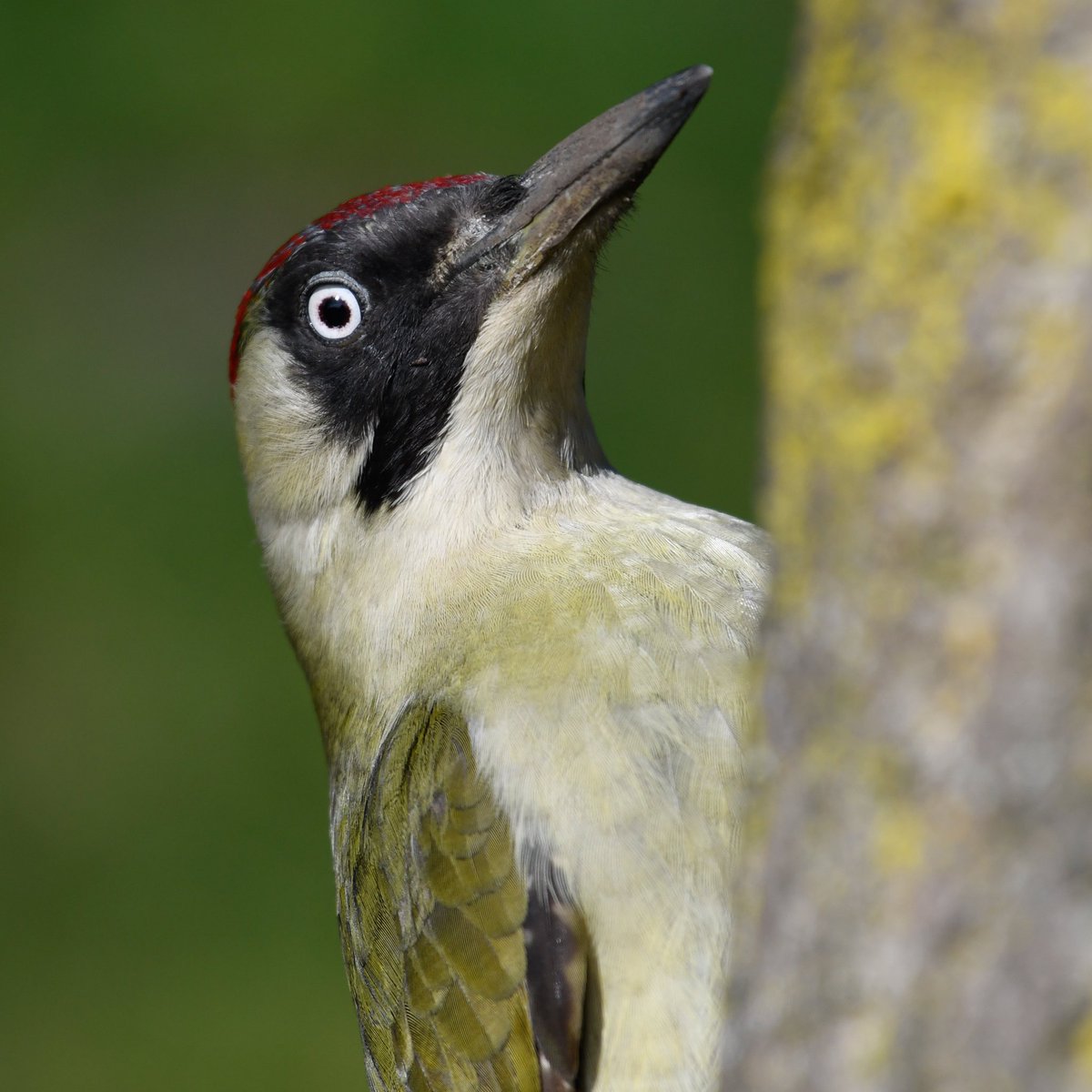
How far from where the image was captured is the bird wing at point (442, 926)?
245 centimetres

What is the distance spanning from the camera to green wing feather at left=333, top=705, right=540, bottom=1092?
2467mm

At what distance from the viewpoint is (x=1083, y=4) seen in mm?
1185

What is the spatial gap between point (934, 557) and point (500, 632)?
1.49 m

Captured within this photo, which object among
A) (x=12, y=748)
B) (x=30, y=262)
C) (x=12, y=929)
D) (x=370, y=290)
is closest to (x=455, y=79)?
(x=30, y=262)

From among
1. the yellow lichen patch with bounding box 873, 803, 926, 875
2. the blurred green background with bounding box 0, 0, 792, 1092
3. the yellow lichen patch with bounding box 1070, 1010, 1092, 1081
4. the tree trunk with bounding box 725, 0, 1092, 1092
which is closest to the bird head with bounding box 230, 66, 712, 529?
the tree trunk with bounding box 725, 0, 1092, 1092

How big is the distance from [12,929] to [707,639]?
18.1ft

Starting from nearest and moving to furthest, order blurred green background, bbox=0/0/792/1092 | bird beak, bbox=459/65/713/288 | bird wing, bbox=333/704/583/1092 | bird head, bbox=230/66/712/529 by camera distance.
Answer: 1. bird wing, bbox=333/704/583/1092
2. bird beak, bbox=459/65/713/288
3. bird head, bbox=230/66/712/529
4. blurred green background, bbox=0/0/792/1092

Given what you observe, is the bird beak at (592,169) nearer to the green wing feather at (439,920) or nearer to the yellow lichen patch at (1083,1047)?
the green wing feather at (439,920)

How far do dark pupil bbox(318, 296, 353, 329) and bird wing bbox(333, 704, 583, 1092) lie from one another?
0.90 m

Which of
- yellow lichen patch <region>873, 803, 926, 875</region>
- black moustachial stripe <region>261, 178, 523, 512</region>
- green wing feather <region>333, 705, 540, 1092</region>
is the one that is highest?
black moustachial stripe <region>261, 178, 523, 512</region>

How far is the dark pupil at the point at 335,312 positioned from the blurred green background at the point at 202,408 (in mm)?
4100

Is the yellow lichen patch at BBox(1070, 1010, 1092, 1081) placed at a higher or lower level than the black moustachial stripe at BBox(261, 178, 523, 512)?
lower

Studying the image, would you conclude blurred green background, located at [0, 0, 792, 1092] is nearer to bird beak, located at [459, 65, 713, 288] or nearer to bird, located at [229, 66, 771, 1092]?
bird, located at [229, 66, 771, 1092]

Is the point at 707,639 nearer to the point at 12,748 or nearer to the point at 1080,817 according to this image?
the point at 1080,817
